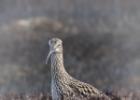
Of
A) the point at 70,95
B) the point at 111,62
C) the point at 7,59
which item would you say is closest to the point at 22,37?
the point at 7,59

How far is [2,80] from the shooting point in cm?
2191

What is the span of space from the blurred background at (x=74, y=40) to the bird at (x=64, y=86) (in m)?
4.85

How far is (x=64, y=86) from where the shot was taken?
14016mm

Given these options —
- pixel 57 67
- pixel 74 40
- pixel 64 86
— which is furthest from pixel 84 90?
pixel 74 40

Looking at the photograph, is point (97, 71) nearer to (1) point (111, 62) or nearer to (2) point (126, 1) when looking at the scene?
(1) point (111, 62)

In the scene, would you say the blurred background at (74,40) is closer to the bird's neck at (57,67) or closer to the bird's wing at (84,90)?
the bird's neck at (57,67)

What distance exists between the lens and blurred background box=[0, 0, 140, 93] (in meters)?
22.0

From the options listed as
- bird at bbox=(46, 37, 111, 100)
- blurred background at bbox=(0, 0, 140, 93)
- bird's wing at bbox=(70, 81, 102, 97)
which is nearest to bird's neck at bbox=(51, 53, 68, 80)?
bird at bbox=(46, 37, 111, 100)

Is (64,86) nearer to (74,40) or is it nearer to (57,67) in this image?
(57,67)

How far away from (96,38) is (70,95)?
42.0 feet

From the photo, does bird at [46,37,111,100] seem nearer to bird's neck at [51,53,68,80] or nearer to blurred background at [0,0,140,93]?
bird's neck at [51,53,68,80]

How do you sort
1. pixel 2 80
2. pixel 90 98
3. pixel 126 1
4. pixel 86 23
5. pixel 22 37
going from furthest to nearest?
pixel 126 1 < pixel 86 23 < pixel 22 37 < pixel 2 80 < pixel 90 98

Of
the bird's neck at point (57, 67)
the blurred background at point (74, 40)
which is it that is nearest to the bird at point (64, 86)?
the bird's neck at point (57, 67)

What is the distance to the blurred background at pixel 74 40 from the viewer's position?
22.0 meters
